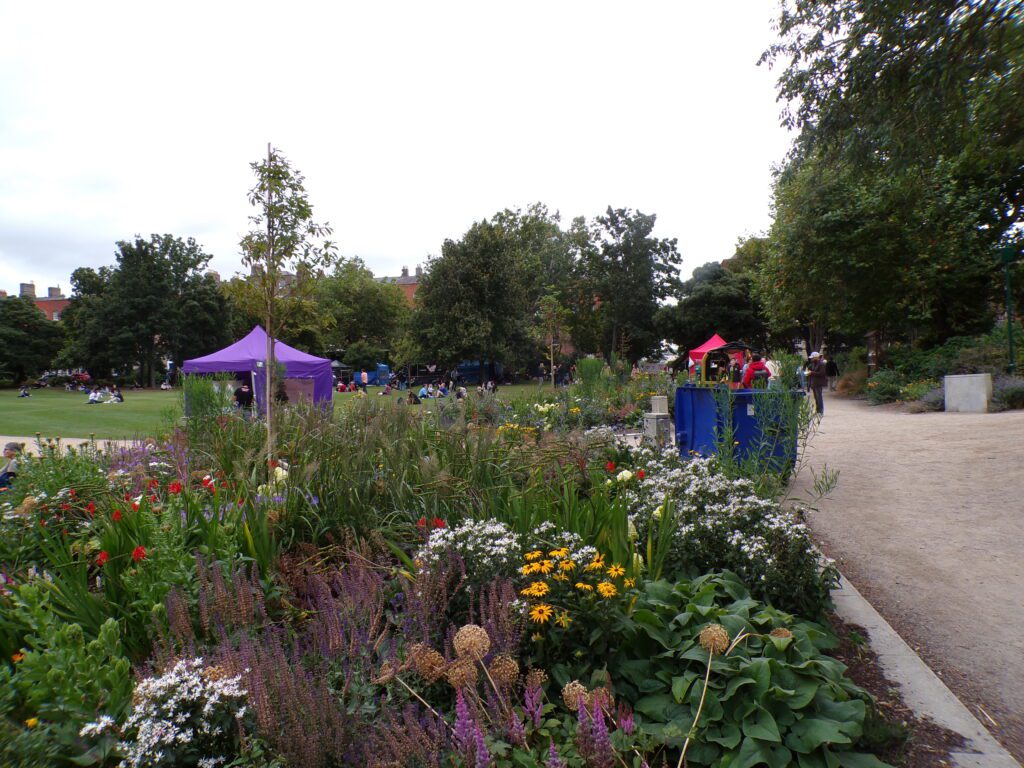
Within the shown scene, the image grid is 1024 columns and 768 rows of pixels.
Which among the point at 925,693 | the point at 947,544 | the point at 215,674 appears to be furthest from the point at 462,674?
the point at 947,544

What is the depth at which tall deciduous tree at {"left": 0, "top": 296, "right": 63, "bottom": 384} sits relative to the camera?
49875 millimetres

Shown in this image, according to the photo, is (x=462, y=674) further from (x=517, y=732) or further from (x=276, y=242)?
(x=276, y=242)

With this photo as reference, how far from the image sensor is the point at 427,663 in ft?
6.56

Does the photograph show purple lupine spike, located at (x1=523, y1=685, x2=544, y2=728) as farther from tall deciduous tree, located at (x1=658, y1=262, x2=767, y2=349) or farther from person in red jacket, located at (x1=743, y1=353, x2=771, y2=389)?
tall deciduous tree, located at (x1=658, y1=262, x2=767, y2=349)

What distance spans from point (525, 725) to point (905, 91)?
24.1 ft

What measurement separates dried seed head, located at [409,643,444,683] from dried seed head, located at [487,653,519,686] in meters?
0.17

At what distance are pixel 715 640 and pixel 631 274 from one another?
4946 centimetres

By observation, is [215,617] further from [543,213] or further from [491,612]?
[543,213]

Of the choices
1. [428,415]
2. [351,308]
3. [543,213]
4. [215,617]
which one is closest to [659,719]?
[215,617]

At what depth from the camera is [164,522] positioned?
2766 millimetres

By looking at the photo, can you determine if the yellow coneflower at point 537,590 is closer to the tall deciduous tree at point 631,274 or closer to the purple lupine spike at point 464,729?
the purple lupine spike at point 464,729

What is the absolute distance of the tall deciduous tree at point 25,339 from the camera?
49.9 m

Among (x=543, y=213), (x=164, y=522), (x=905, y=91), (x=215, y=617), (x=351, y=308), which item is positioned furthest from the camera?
(x=351, y=308)

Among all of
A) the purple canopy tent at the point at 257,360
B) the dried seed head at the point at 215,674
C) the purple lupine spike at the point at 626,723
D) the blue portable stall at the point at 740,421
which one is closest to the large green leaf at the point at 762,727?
the purple lupine spike at the point at 626,723
